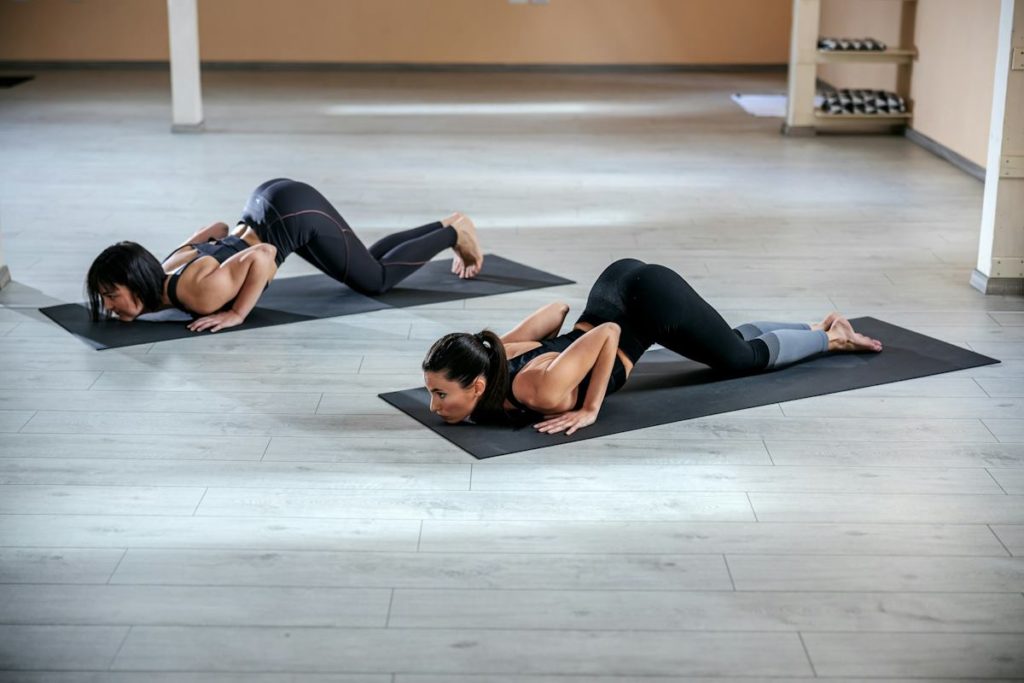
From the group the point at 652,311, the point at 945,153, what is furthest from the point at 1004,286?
the point at 945,153

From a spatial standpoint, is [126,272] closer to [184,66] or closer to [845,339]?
[845,339]

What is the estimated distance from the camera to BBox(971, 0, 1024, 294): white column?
494 centimetres

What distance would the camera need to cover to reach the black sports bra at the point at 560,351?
363 centimetres

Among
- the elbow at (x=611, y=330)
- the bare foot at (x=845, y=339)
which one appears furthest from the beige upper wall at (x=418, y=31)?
the elbow at (x=611, y=330)

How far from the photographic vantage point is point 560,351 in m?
3.73

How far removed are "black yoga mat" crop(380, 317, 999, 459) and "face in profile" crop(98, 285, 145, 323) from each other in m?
1.15

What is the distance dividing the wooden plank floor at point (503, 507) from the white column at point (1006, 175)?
137mm

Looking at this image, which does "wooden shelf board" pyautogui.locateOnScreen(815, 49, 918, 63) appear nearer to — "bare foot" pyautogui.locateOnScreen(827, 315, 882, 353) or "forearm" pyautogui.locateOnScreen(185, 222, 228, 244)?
"bare foot" pyautogui.locateOnScreen(827, 315, 882, 353)

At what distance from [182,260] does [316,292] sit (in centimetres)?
69

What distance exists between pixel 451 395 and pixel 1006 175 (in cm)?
285

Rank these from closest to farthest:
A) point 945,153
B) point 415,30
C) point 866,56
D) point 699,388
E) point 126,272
Result: 1. point 699,388
2. point 126,272
3. point 945,153
4. point 866,56
5. point 415,30

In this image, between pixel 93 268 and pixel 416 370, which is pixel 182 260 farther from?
pixel 416 370

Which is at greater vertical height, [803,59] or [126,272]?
[803,59]

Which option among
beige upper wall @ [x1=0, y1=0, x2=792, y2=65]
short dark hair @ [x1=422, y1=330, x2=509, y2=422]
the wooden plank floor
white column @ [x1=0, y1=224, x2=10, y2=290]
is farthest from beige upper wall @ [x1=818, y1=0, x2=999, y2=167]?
white column @ [x1=0, y1=224, x2=10, y2=290]
